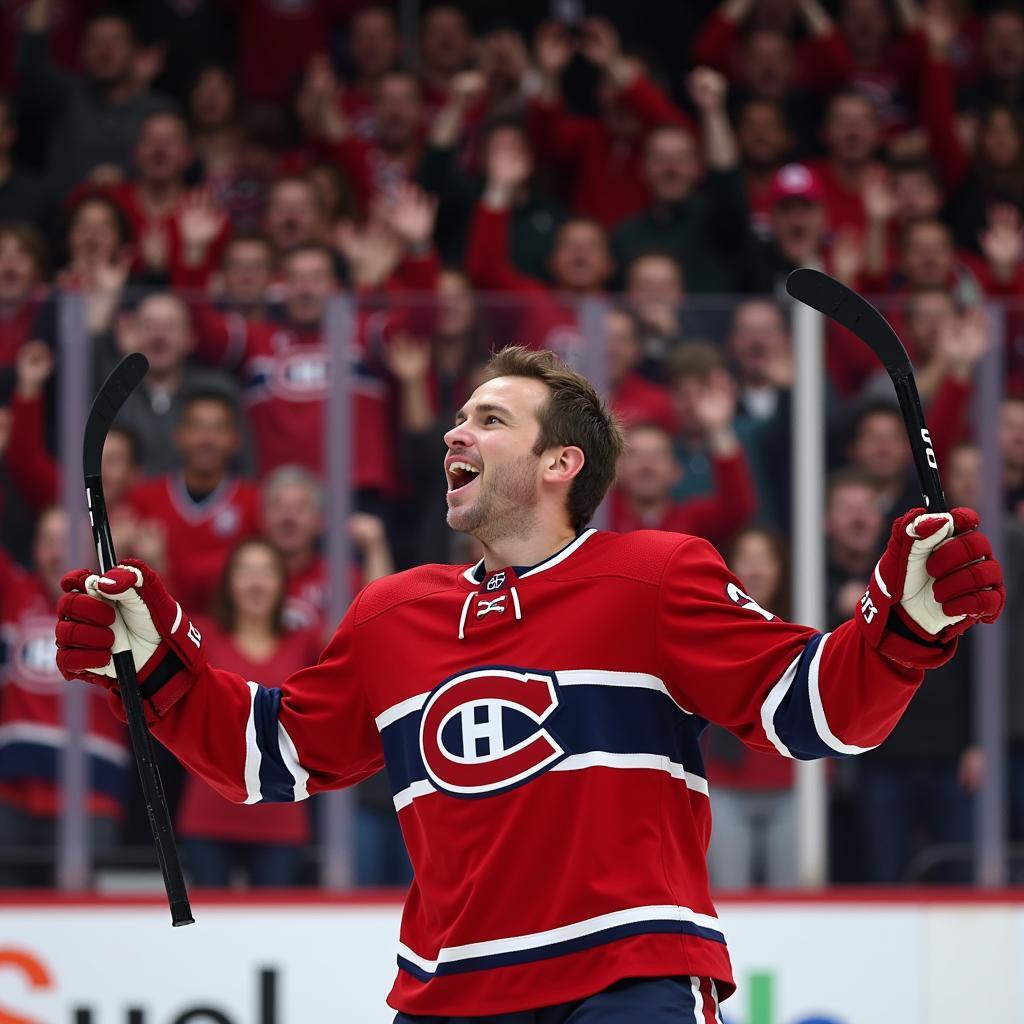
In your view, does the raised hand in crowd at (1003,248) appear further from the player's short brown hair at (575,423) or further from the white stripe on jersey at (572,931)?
the white stripe on jersey at (572,931)

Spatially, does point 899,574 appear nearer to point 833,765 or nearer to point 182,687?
point 182,687

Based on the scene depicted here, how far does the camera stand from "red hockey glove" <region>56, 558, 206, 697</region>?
9.01 ft

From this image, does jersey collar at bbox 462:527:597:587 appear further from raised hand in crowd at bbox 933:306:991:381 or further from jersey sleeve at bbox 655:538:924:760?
raised hand in crowd at bbox 933:306:991:381

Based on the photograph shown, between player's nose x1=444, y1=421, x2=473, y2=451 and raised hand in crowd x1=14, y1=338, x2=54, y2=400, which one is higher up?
raised hand in crowd x1=14, y1=338, x2=54, y2=400

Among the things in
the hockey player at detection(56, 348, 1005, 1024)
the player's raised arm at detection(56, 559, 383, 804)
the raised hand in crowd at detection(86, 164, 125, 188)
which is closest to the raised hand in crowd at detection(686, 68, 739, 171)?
the raised hand in crowd at detection(86, 164, 125, 188)

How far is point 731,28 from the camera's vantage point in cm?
730

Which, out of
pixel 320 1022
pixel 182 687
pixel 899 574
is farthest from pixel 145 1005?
pixel 899 574

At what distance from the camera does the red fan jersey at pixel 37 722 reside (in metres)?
4.76

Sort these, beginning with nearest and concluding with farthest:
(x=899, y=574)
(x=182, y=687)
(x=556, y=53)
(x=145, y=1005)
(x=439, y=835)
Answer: (x=899, y=574)
(x=439, y=835)
(x=182, y=687)
(x=145, y=1005)
(x=556, y=53)

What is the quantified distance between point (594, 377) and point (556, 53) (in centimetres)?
Result: 249

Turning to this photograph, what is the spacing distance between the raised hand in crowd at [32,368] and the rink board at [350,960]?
4.02 feet

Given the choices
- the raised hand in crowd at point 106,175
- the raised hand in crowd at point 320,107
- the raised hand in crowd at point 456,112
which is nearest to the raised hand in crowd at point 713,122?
the raised hand in crowd at point 456,112

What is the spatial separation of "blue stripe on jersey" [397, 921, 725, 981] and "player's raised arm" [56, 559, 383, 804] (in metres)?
0.41

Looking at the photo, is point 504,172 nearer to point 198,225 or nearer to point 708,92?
point 708,92
